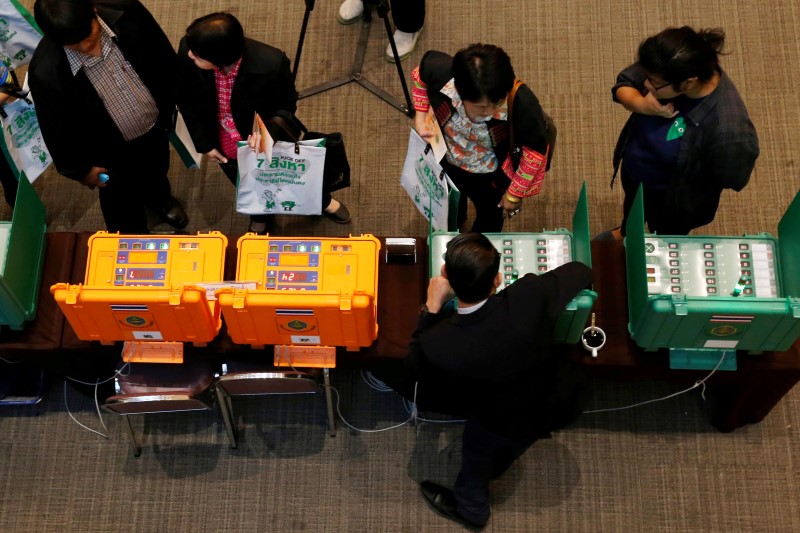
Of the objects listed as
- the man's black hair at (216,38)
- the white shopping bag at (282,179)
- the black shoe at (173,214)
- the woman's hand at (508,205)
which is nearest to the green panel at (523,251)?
the woman's hand at (508,205)

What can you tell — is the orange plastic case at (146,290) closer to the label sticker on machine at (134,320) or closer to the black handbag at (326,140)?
the label sticker on machine at (134,320)

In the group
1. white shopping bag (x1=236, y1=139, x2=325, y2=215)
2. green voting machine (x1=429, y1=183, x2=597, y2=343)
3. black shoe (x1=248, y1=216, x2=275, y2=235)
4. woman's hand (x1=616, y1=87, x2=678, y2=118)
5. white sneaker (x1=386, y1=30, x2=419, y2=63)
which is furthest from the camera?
white sneaker (x1=386, y1=30, x2=419, y2=63)

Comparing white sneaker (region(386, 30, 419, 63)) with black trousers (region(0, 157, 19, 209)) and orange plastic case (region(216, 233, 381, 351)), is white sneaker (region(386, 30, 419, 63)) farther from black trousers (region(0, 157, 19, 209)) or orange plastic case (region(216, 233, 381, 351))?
black trousers (region(0, 157, 19, 209))

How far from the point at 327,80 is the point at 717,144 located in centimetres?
219

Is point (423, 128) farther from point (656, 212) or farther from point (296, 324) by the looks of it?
point (656, 212)

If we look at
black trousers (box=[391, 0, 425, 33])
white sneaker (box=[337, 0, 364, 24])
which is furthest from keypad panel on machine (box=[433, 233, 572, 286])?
white sneaker (box=[337, 0, 364, 24])

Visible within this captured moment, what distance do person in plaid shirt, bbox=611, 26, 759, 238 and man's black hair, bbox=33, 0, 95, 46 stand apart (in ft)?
6.10

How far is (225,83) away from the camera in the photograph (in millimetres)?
3160

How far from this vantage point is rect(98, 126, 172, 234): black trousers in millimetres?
3459

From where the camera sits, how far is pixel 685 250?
2965 mm

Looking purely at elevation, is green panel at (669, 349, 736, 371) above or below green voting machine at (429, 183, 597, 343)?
below

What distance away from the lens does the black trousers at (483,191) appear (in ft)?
10.8

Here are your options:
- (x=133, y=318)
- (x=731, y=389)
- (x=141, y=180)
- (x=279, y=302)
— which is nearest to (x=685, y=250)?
(x=731, y=389)

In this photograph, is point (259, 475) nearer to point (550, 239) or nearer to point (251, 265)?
point (251, 265)
